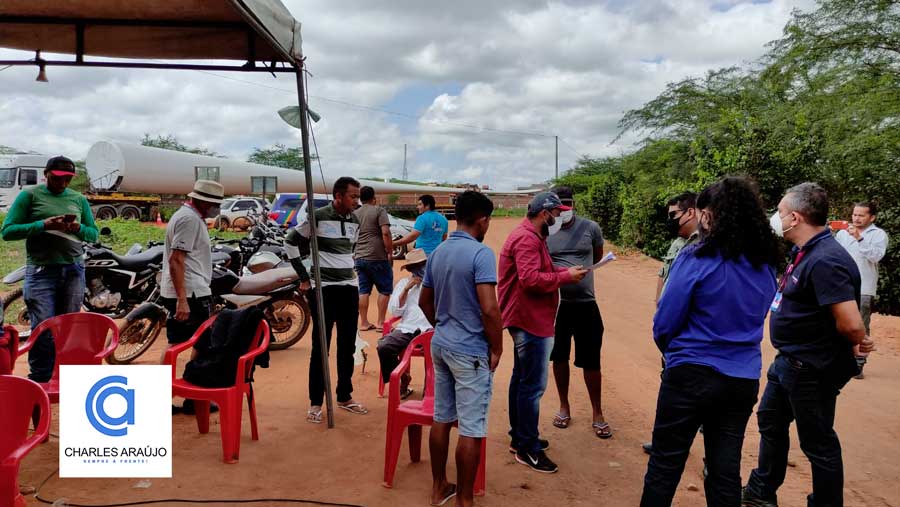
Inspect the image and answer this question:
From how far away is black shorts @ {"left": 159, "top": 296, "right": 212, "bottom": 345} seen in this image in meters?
4.40

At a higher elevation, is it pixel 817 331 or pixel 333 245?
pixel 333 245

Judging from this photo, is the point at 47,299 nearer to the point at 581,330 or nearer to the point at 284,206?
the point at 581,330

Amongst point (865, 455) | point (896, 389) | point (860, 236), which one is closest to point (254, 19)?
point (865, 455)

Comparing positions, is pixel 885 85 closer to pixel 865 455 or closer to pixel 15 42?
pixel 865 455

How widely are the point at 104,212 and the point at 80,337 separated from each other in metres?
26.0

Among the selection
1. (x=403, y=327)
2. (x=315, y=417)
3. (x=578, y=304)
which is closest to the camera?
(x=578, y=304)

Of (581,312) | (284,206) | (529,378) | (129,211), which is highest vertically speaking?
(284,206)

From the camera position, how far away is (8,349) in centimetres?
357

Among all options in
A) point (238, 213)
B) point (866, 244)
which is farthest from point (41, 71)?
point (238, 213)

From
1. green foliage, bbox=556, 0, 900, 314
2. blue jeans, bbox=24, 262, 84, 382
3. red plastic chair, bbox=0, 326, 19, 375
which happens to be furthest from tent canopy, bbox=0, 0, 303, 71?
green foliage, bbox=556, 0, 900, 314

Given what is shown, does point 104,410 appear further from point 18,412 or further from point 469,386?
point 469,386

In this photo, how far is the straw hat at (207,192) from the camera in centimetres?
432

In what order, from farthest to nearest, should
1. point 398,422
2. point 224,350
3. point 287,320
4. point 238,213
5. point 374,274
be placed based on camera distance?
point 238,213, point 374,274, point 287,320, point 224,350, point 398,422

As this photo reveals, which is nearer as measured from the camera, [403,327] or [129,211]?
[403,327]
